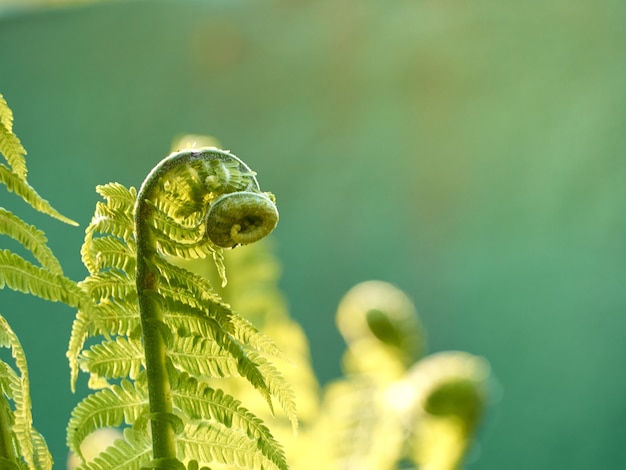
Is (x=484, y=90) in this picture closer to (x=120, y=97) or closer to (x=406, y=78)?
(x=406, y=78)

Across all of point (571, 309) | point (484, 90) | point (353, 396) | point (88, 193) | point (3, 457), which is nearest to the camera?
point (3, 457)

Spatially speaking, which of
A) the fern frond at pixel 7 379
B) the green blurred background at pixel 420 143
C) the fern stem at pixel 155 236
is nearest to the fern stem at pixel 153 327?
the fern stem at pixel 155 236

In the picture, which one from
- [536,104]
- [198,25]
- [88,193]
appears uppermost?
[198,25]

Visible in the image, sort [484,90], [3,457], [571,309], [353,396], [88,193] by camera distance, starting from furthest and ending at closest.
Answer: [484,90] → [571,309] → [88,193] → [353,396] → [3,457]

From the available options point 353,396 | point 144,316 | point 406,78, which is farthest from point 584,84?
point 144,316

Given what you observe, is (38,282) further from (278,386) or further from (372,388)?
(372,388)

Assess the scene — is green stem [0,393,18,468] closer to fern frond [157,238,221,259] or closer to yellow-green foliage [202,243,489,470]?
fern frond [157,238,221,259]

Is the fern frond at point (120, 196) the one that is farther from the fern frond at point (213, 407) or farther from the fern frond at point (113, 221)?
the fern frond at point (213, 407)
